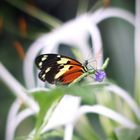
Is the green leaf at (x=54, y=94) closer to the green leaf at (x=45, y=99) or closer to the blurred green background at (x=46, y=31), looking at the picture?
the green leaf at (x=45, y=99)

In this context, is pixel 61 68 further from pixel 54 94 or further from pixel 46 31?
pixel 46 31

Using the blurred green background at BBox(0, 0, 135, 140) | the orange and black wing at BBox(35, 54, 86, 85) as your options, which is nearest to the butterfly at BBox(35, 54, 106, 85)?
the orange and black wing at BBox(35, 54, 86, 85)

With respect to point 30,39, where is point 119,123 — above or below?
below

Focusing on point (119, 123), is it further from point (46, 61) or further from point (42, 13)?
point (42, 13)

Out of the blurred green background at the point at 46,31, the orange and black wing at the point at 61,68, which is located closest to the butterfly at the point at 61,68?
the orange and black wing at the point at 61,68

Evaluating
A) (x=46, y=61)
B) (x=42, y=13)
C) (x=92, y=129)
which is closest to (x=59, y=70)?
(x=46, y=61)
